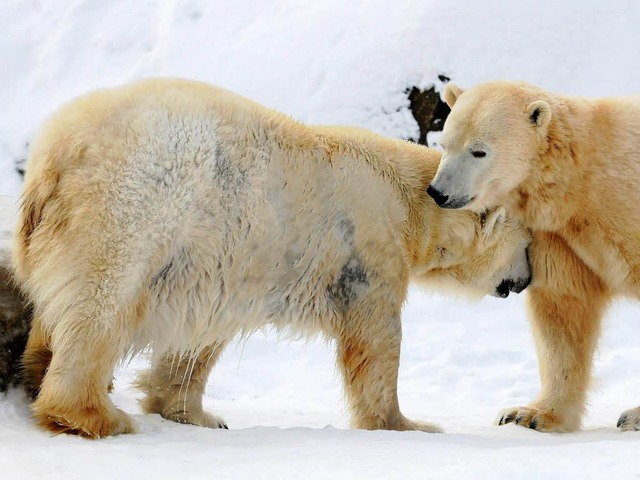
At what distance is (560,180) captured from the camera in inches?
196

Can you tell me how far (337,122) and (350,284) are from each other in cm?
521

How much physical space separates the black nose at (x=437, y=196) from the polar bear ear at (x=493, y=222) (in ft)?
1.05

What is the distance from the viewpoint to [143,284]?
13.5 ft

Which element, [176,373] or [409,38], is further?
[409,38]

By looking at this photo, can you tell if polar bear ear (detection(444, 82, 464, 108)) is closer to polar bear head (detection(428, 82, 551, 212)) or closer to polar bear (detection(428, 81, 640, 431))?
polar bear (detection(428, 81, 640, 431))

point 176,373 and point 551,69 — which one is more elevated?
point 551,69

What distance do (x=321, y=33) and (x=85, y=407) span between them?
24.0 ft

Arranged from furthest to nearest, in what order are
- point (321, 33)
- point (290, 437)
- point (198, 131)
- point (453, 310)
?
point (321, 33)
point (453, 310)
point (198, 131)
point (290, 437)

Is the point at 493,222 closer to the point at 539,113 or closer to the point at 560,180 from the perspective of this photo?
the point at 560,180

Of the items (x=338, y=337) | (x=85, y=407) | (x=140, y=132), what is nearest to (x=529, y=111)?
(x=338, y=337)

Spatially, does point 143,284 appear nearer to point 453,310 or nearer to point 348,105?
point 453,310

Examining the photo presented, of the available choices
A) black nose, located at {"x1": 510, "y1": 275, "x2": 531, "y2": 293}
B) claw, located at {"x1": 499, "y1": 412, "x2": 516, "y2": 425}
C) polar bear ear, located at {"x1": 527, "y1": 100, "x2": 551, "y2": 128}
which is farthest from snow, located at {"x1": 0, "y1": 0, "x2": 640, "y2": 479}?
polar bear ear, located at {"x1": 527, "y1": 100, "x2": 551, "y2": 128}

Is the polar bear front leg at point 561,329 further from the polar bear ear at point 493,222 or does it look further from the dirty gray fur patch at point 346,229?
the dirty gray fur patch at point 346,229

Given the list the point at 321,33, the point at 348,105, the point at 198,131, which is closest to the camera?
the point at 198,131
